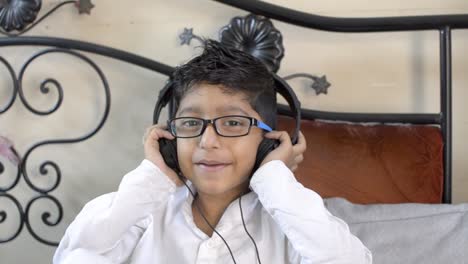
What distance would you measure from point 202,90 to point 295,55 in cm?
53

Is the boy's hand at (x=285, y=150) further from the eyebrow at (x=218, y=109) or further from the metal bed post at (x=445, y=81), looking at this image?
the metal bed post at (x=445, y=81)

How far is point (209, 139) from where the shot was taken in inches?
34.4

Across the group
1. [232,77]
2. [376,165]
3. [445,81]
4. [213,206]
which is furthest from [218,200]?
[445,81]

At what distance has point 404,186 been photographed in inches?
42.8

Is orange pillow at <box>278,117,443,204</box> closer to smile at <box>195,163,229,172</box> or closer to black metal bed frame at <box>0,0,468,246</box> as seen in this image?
black metal bed frame at <box>0,0,468,246</box>

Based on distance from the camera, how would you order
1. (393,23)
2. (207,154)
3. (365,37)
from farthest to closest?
(365,37)
(393,23)
(207,154)

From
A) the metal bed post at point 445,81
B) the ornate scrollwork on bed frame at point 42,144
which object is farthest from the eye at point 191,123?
the metal bed post at point 445,81

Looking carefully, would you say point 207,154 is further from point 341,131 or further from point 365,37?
point 365,37

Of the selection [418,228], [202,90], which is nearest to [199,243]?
[202,90]

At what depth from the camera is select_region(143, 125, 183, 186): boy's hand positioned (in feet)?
3.12

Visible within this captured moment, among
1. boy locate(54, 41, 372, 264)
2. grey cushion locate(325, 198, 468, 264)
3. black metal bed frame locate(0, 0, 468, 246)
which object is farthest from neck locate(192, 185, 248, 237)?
black metal bed frame locate(0, 0, 468, 246)

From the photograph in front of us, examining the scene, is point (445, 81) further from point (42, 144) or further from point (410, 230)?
point (42, 144)

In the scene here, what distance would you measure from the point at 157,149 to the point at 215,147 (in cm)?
15

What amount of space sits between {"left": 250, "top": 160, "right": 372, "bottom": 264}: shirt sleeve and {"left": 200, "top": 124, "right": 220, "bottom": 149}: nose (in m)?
0.10
